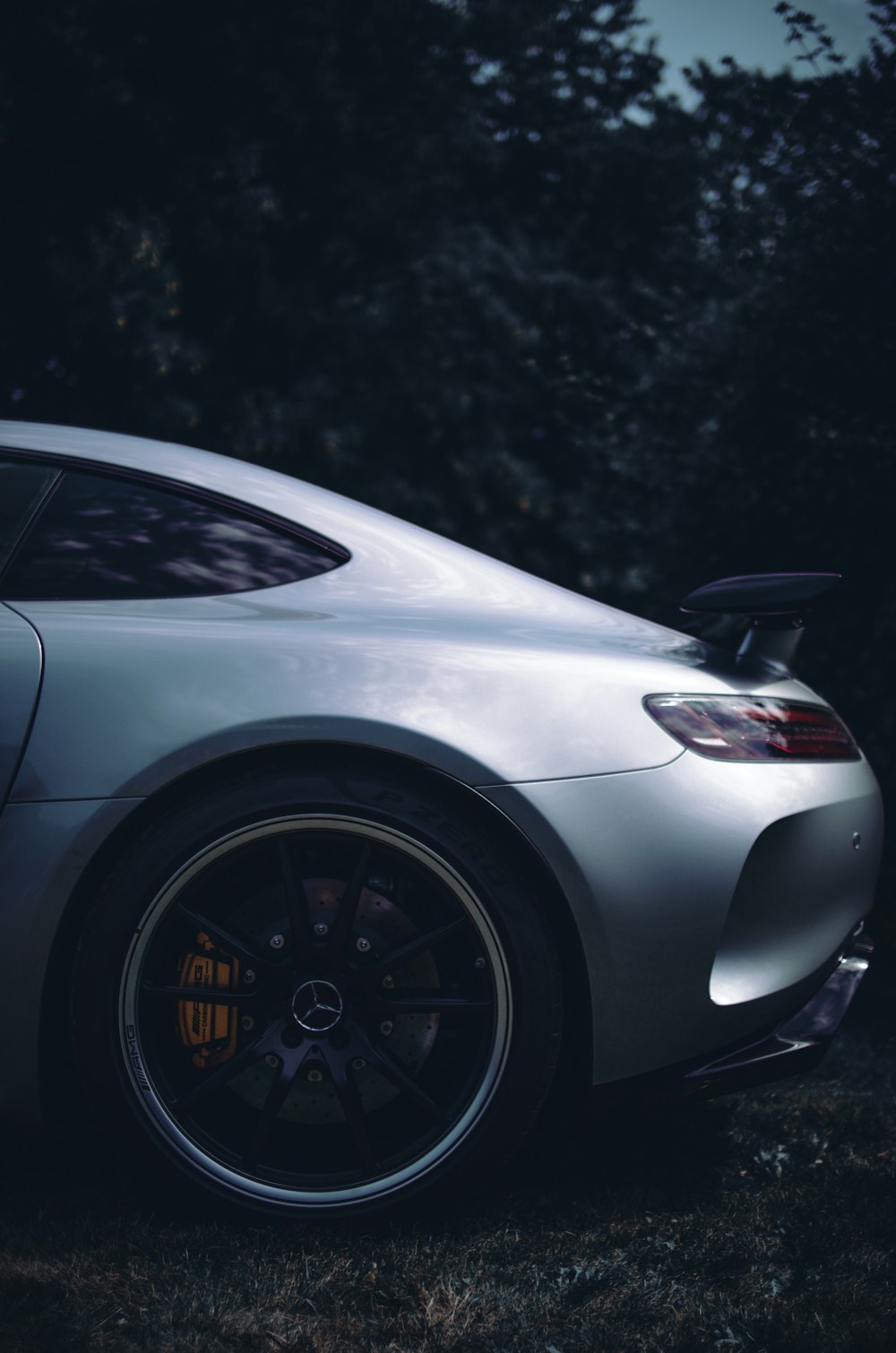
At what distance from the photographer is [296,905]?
70.0 inches

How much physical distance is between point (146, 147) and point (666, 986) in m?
7.89

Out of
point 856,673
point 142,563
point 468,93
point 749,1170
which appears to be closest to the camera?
point 142,563

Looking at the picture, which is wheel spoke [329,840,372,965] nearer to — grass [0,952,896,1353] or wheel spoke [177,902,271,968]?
wheel spoke [177,902,271,968]

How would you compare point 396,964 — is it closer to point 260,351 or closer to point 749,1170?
point 749,1170

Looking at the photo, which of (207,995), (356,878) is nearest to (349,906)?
(356,878)

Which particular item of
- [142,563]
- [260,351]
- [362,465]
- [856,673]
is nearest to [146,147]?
[260,351]

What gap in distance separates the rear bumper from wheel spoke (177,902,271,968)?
2.02 ft

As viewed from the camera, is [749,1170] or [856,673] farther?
[856,673]

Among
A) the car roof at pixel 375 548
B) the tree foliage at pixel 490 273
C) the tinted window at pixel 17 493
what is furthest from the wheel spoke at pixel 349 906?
the tree foliage at pixel 490 273

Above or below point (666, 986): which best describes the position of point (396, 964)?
below

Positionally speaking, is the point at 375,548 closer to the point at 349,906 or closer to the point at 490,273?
the point at 349,906

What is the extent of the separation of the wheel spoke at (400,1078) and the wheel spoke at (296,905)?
0.17m

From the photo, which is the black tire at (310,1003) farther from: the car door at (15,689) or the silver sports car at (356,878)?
the car door at (15,689)

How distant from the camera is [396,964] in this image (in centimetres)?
178
